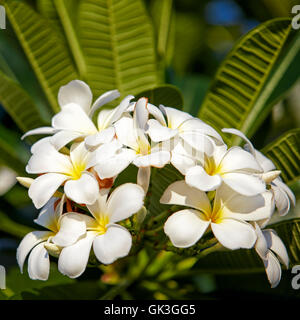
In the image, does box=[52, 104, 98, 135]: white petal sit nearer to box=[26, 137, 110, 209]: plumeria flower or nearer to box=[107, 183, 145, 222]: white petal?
box=[26, 137, 110, 209]: plumeria flower

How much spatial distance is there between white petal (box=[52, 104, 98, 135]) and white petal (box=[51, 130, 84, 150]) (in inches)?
0.8

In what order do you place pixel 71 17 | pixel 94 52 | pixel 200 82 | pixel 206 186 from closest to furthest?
1. pixel 206 186
2. pixel 94 52
3. pixel 71 17
4. pixel 200 82

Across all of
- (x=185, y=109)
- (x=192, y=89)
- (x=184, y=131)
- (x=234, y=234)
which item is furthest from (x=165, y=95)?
(x=192, y=89)

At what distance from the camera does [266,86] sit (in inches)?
47.9

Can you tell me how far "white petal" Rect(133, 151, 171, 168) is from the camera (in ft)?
2.61

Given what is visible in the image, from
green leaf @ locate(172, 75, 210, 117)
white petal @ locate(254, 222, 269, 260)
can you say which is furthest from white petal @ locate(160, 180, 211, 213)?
green leaf @ locate(172, 75, 210, 117)

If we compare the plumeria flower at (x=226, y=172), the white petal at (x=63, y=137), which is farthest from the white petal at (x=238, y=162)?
the white petal at (x=63, y=137)

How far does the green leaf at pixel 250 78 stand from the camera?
1.07 metres

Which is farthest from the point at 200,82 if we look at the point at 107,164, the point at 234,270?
the point at 107,164

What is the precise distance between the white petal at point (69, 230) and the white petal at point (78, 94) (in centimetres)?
32

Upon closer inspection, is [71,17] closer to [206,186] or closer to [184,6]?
[206,186]

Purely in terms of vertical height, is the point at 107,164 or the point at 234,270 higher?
the point at 107,164

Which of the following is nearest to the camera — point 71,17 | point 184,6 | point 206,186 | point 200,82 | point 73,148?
point 206,186

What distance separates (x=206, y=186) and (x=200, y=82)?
41.9 inches
